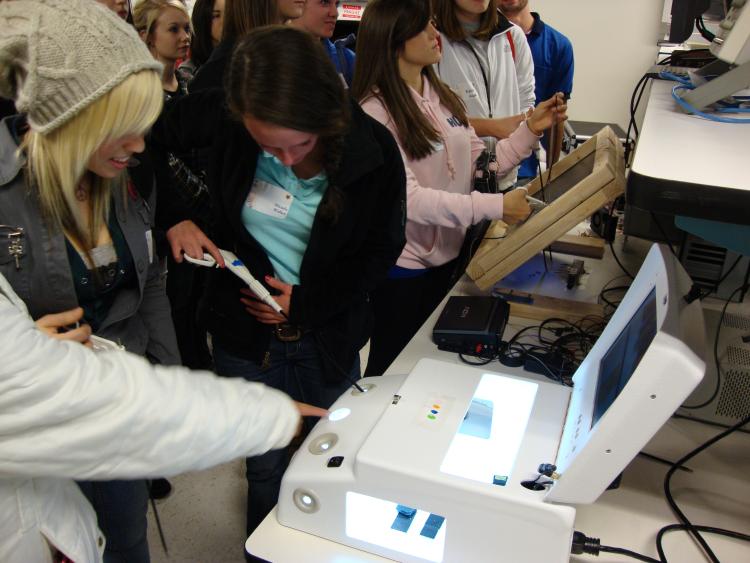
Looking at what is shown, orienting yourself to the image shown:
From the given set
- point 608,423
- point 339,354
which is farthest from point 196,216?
point 608,423

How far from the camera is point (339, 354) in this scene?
137 cm

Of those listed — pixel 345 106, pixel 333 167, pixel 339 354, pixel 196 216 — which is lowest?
pixel 339 354

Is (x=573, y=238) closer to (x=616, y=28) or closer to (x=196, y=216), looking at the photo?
(x=196, y=216)

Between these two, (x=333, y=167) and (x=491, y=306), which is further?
(x=491, y=306)

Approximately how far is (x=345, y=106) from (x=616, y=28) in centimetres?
441

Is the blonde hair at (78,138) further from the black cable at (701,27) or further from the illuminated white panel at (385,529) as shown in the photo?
the black cable at (701,27)

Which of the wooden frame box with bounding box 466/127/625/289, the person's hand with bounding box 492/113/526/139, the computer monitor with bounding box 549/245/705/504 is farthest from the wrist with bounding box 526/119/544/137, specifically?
the computer monitor with bounding box 549/245/705/504

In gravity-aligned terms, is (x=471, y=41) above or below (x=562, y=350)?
above

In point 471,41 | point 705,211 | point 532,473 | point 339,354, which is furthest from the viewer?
point 471,41

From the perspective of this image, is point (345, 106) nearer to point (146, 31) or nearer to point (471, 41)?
point (471, 41)

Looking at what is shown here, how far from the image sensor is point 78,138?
2.79 ft

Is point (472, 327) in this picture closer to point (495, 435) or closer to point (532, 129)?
point (495, 435)

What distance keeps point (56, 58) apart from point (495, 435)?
0.84 metres

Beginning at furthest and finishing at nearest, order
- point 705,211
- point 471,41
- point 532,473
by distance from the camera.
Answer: point 471,41
point 532,473
point 705,211
